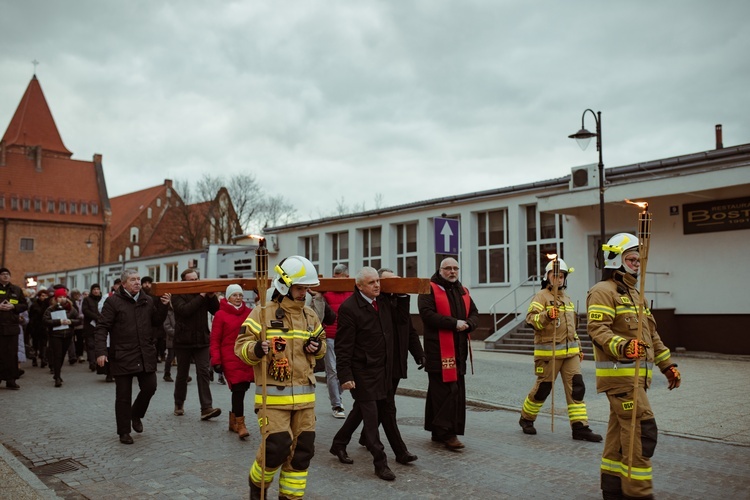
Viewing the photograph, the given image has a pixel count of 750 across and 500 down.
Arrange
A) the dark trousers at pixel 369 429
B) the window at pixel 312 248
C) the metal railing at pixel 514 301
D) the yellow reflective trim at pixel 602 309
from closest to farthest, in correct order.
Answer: the yellow reflective trim at pixel 602 309
the dark trousers at pixel 369 429
the metal railing at pixel 514 301
the window at pixel 312 248

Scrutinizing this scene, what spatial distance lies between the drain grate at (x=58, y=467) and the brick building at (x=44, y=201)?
69.9m

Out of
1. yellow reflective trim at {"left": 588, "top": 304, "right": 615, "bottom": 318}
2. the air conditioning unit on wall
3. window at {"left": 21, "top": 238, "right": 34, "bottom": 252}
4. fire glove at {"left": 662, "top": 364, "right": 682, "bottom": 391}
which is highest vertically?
window at {"left": 21, "top": 238, "right": 34, "bottom": 252}

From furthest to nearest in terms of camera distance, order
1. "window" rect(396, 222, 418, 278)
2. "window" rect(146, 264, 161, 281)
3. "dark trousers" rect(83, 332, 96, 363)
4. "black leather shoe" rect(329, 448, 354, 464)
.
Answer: "window" rect(146, 264, 161, 281), "window" rect(396, 222, 418, 278), "dark trousers" rect(83, 332, 96, 363), "black leather shoe" rect(329, 448, 354, 464)

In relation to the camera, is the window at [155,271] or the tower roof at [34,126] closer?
the window at [155,271]

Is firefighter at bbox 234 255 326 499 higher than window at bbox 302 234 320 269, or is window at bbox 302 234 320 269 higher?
window at bbox 302 234 320 269

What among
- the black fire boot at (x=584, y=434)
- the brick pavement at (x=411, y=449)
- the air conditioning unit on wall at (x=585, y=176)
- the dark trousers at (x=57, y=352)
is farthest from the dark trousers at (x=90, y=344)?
the air conditioning unit on wall at (x=585, y=176)

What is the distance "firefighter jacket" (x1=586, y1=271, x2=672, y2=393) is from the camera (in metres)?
5.54

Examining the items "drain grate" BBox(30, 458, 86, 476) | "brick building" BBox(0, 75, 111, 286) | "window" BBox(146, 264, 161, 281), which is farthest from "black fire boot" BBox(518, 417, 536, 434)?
"brick building" BBox(0, 75, 111, 286)

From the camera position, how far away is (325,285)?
7.46 metres

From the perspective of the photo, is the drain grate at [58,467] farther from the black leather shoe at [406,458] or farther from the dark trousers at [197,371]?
the black leather shoe at [406,458]

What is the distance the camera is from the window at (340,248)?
1247 inches

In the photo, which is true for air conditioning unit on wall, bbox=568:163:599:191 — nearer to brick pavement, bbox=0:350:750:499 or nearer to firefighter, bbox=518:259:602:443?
brick pavement, bbox=0:350:750:499

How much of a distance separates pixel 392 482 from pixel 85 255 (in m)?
78.5

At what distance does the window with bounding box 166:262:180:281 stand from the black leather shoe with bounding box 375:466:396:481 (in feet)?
80.0
